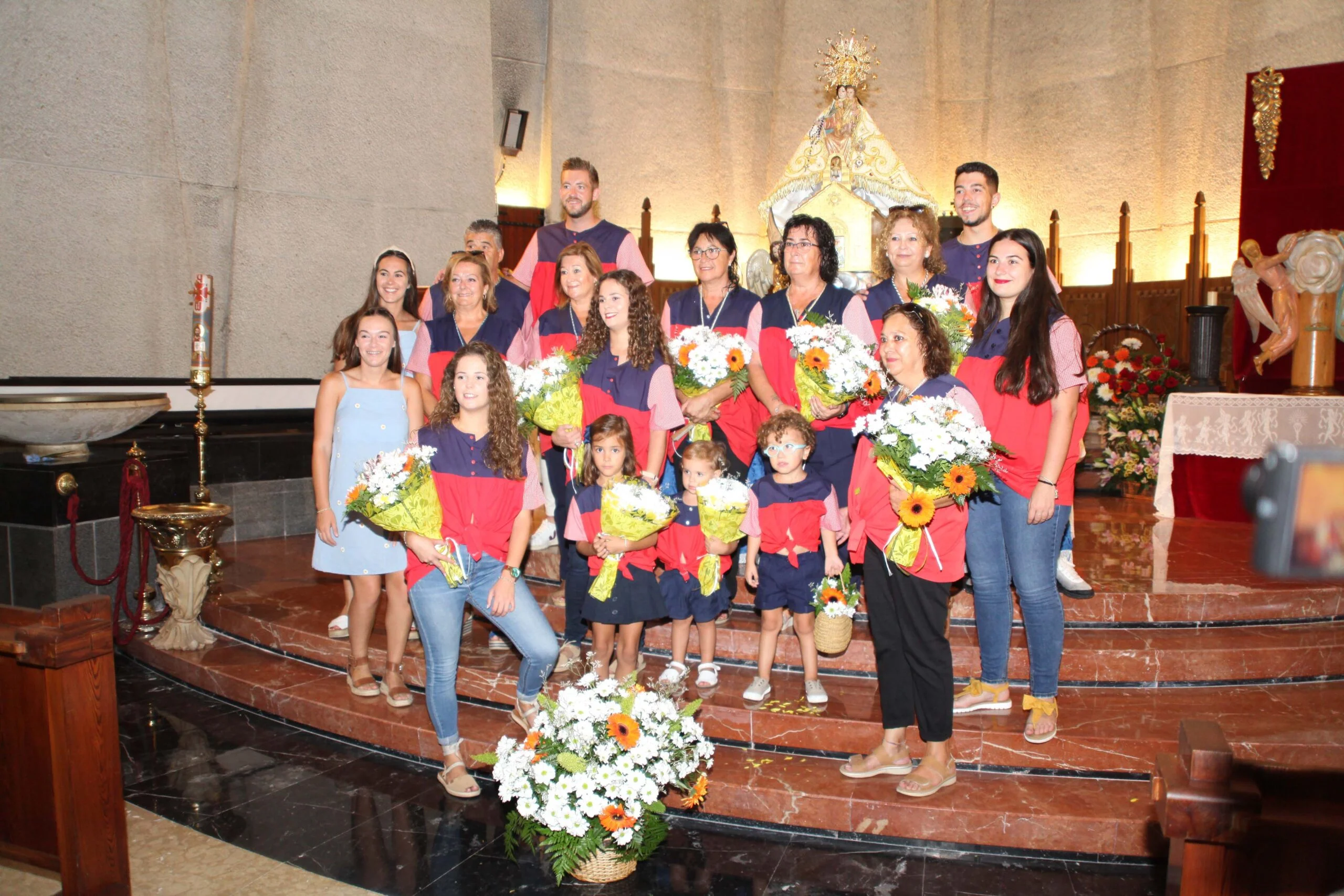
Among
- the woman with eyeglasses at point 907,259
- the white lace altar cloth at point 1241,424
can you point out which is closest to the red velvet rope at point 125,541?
the woman with eyeglasses at point 907,259

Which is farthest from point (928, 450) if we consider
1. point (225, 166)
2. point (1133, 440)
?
point (225, 166)

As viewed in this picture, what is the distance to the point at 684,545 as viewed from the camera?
3.81 m

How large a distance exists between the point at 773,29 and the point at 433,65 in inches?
172

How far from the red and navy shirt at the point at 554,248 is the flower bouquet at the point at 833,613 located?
6.11 ft

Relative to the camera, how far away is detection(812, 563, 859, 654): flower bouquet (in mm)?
3768

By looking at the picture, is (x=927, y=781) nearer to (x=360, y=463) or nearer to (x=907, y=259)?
(x=907, y=259)

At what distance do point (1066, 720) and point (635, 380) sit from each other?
2.16m

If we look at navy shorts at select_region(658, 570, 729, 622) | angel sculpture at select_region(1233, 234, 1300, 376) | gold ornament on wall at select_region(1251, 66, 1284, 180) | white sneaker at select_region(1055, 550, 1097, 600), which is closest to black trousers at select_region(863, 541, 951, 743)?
navy shorts at select_region(658, 570, 729, 622)

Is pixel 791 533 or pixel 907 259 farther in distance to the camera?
pixel 907 259

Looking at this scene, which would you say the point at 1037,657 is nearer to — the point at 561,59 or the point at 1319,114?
the point at 1319,114

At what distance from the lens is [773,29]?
10.8 m

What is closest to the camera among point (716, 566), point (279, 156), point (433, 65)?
point (716, 566)

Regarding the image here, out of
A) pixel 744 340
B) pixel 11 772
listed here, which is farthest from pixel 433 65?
pixel 11 772

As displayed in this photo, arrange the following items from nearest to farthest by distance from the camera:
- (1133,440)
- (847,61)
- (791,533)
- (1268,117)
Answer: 1. (791,533)
2. (1133,440)
3. (1268,117)
4. (847,61)
